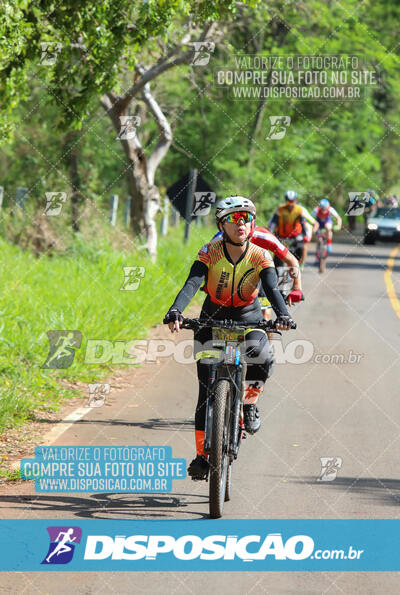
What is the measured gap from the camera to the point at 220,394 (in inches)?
268

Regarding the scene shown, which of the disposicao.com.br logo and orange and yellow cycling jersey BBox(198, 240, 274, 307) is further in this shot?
orange and yellow cycling jersey BBox(198, 240, 274, 307)

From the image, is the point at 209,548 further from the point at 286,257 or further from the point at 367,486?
the point at 286,257

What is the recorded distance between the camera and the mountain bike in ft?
22.1

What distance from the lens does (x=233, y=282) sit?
7426 millimetres

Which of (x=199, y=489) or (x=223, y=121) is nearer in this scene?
(x=199, y=489)

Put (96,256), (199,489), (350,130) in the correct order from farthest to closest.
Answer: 1. (350,130)
2. (96,256)
3. (199,489)

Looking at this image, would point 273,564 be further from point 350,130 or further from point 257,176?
point 350,130

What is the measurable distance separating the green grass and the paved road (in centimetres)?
61

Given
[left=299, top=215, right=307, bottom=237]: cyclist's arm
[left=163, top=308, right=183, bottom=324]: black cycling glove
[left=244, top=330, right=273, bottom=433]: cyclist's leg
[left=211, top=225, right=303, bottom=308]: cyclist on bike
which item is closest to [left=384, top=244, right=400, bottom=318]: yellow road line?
[left=299, top=215, right=307, bottom=237]: cyclist's arm

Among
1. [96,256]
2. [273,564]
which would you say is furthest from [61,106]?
[273,564]

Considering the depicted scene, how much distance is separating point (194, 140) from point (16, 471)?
102 feet

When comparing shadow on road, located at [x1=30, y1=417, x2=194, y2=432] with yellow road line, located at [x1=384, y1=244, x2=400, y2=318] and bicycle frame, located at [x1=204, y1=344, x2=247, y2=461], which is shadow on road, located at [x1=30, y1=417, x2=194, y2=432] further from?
yellow road line, located at [x1=384, y1=244, x2=400, y2=318]

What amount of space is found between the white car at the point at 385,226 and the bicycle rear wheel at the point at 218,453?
36708 mm

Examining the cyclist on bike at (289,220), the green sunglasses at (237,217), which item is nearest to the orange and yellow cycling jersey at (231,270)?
the green sunglasses at (237,217)
